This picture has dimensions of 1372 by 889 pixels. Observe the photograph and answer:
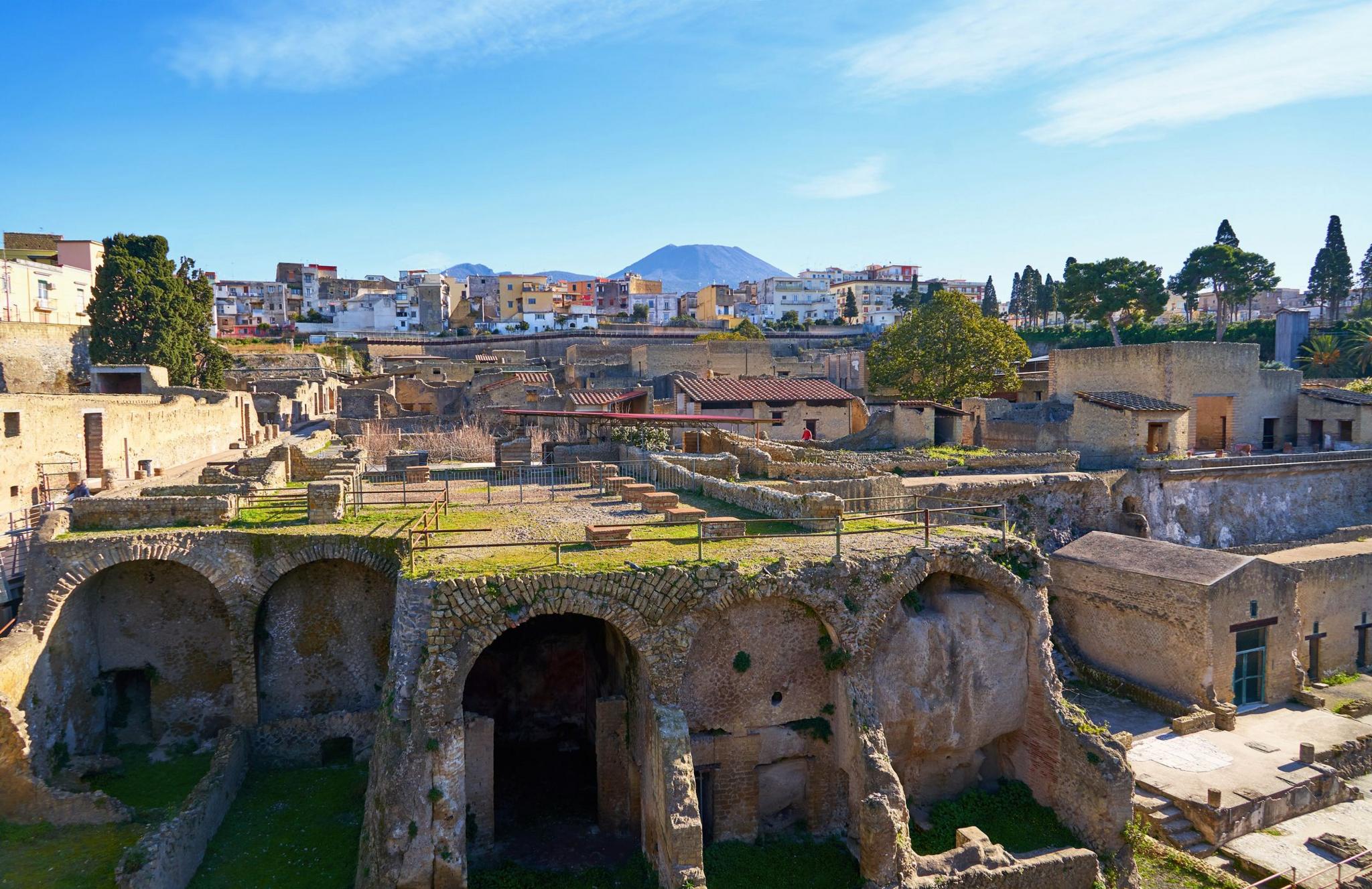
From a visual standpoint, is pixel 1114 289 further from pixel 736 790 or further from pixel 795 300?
pixel 736 790

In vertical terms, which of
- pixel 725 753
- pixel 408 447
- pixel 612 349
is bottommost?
pixel 725 753

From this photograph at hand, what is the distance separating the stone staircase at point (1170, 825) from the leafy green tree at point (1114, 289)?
49946 millimetres

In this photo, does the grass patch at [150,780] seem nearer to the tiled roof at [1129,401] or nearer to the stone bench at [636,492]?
the stone bench at [636,492]

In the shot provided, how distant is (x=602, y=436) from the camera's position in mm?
31078

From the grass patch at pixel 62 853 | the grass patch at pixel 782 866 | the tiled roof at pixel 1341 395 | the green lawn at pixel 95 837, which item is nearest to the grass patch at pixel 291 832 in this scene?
the green lawn at pixel 95 837

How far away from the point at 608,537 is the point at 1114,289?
188ft

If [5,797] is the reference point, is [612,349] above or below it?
above

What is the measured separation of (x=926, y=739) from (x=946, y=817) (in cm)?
142

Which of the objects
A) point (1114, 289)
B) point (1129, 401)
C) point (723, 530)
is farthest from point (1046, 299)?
point (723, 530)

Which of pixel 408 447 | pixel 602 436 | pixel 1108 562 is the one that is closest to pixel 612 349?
pixel 408 447

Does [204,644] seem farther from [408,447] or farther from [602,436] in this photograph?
[408,447]

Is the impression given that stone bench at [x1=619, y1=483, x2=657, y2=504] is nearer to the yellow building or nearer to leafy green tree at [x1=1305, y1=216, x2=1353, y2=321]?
leafy green tree at [x1=1305, y1=216, x2=1353, y2=321]

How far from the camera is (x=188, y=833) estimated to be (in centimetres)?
1348

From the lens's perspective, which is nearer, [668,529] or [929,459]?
[668,529]
